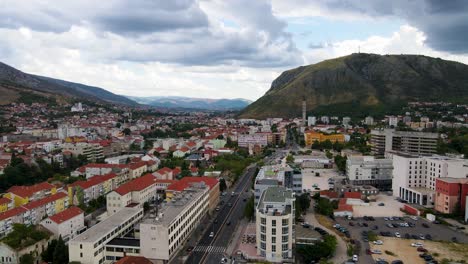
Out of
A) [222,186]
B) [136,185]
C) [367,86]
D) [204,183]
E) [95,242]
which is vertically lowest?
[222,186]

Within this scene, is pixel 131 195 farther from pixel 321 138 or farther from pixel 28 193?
pixel 321 138

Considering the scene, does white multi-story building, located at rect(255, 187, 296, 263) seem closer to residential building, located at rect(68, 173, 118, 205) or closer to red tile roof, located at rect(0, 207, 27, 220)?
red tile roof, located at rect(0, 207, 27, 220)

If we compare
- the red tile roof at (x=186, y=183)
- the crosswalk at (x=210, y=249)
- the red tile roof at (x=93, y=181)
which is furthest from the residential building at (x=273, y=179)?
the red tile roof at (x=93, y=181)

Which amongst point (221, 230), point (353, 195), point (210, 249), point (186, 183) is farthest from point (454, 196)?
point (186, 183)

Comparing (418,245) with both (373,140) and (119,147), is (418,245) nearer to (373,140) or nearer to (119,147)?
(373,140)

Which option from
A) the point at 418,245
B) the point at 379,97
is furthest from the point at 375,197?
the point at 379,97

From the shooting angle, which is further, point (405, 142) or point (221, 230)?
point (405, 142)
